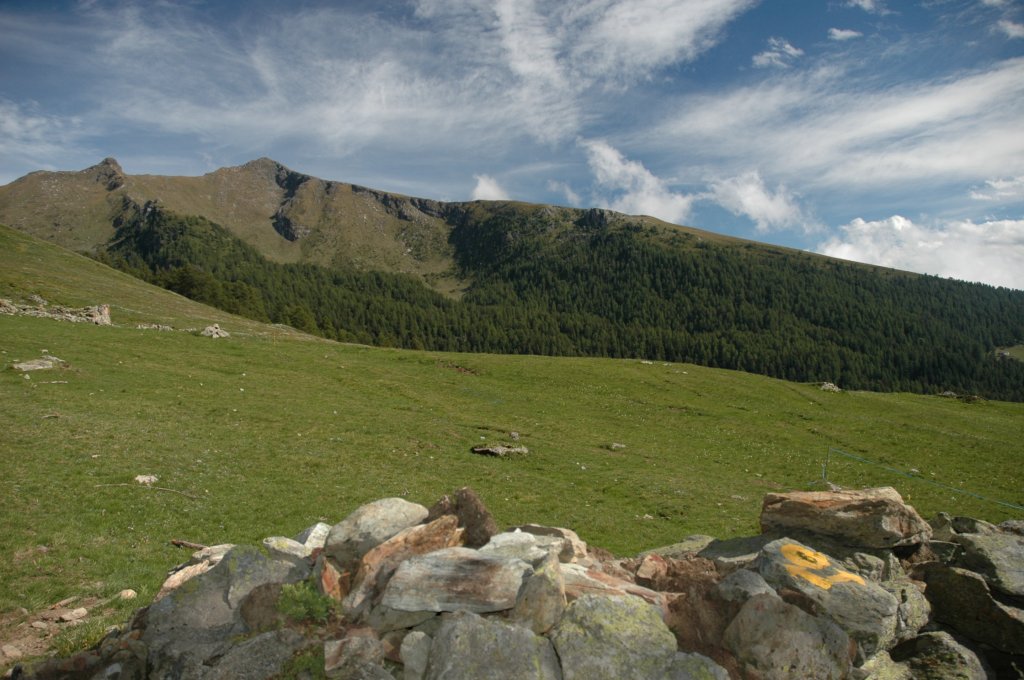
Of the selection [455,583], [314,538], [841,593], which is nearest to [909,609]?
[841,593]

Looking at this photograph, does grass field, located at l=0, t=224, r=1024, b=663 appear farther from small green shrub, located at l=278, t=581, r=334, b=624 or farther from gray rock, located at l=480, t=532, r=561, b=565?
gray rock, located at l=480, t=532, r=561, b=565

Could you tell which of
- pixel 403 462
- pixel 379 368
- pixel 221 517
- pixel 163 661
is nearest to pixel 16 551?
pixel 221 517

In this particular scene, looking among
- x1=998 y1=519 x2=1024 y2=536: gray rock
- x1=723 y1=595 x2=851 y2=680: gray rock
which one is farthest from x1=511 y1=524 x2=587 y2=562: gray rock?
x1=998 y1=519 x2=1024 y2=536: gray rock

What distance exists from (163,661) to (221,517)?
1171 centimetres

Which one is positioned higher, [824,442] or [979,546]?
[979,546]

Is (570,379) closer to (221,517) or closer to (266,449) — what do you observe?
(266,449)

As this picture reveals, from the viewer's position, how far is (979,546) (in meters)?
11.1

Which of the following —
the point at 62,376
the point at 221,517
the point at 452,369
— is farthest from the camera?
the point at 452,369

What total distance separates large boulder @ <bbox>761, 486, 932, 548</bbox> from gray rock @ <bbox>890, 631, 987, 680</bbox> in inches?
96.5

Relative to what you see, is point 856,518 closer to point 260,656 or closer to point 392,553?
point 392,553

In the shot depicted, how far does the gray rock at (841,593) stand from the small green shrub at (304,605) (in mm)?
8440

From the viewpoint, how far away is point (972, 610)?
32.3 feet

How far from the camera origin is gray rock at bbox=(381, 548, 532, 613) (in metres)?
8.55

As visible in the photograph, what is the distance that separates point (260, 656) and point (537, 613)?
472cm
